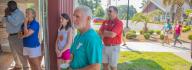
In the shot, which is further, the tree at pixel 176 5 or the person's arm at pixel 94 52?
the tree at pixel 176 5

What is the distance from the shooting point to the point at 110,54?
16.0ft

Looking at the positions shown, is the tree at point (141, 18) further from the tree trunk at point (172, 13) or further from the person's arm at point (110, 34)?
the person's arm at point (110, 34)

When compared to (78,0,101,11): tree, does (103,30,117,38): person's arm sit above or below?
below

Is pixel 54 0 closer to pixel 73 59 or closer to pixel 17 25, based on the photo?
pixel 17 25

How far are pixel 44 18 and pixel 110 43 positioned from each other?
1.08 m

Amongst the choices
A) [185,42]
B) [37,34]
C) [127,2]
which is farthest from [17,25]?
[185,42]

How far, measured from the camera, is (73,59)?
2461mm

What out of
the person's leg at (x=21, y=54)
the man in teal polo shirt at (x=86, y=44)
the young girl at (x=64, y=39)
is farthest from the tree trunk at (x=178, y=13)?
the man in teal polo shirt at (x=86, y=44)

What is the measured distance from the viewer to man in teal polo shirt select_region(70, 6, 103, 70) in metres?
2.28

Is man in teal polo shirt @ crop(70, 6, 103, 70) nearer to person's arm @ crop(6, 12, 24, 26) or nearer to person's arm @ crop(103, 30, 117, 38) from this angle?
person's arm @ crop(103, 30, 117, 38)

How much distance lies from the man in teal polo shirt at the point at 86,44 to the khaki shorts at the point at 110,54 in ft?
8.04

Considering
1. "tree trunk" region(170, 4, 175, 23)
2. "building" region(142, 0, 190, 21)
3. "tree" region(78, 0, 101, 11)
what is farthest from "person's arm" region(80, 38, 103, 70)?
"tree trunk" region(170, 4, 175, 23)

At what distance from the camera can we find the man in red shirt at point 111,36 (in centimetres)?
470

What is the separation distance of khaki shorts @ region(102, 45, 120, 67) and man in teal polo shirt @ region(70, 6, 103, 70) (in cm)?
245
